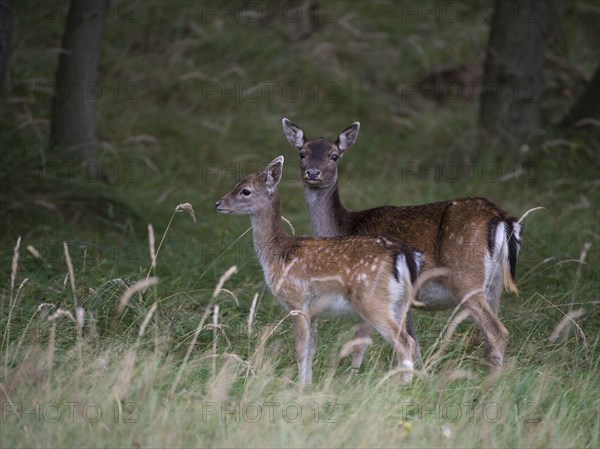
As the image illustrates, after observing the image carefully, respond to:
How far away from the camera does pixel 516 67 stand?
1074 centimetres

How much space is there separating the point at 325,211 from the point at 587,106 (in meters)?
4.84

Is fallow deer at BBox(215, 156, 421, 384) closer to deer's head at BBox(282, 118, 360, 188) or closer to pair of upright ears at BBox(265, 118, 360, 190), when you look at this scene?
deer's head at BBox(282, 118, 360, 188)

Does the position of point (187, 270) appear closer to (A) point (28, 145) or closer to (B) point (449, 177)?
(A) point (28, 145)

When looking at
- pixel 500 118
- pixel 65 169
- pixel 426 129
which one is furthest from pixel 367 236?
pixel 426 129

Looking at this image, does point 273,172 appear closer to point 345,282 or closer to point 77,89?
point 345,282

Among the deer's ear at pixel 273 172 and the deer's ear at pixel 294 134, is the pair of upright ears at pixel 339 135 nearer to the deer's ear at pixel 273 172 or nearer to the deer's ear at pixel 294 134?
the deer's ear at pixel 294 134

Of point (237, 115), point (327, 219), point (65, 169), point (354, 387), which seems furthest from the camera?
point (237, 115)

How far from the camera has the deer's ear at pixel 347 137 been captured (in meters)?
7.60

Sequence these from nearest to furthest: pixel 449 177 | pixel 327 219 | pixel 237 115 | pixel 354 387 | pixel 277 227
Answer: pixel 354 387, pixel 277 227, pixel 327 219, pixel 449 177, pixel 237 115

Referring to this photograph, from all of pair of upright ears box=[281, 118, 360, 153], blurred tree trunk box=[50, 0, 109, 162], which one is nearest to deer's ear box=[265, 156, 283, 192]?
pair of upright ears box=[281, 118, 360, 153]

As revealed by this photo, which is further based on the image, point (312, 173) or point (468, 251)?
point (312, 173)

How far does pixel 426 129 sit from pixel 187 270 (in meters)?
5.30

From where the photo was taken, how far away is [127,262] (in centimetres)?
736

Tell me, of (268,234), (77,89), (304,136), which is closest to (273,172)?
(268,234)
